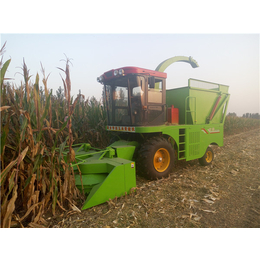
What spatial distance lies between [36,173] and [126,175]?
1.24m

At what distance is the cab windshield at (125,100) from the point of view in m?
3.46

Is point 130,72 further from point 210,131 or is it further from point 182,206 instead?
point 210,131

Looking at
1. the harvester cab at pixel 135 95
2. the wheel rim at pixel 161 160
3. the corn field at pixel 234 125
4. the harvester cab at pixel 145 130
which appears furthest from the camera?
→ the corn field at pixel 234 125

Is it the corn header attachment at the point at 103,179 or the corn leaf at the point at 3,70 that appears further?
the corn header attachment at the point at 103,179

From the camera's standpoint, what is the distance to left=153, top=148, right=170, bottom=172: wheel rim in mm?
3631

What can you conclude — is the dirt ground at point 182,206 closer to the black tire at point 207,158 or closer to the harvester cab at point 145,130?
the harvester cab at point 145,130

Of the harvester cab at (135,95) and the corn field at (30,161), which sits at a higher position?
the harvester cab at (135,95)

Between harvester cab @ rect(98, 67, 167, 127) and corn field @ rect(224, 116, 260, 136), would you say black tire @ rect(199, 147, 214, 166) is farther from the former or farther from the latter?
corn field @ rect(224, 116, 260, 136)

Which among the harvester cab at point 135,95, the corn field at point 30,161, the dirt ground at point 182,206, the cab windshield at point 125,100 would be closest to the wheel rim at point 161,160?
the dirt ground at point 182,206

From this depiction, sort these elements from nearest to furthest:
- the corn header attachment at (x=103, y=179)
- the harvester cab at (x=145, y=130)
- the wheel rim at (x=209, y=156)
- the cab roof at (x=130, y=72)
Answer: the corn header attachment at (x=103, y=179) < the harvester cab at (x=145, y=130) < the cab roof at (x=130, y=72) < the wheel rim at (x=209, y=156)

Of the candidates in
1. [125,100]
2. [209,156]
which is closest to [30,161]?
[125,100]

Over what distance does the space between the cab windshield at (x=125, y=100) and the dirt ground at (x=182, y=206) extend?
1326 millimetres

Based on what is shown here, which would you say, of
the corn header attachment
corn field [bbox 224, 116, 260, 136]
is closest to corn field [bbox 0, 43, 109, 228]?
the corn header attachment

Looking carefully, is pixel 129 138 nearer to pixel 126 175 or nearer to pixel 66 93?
pixel 126 175
